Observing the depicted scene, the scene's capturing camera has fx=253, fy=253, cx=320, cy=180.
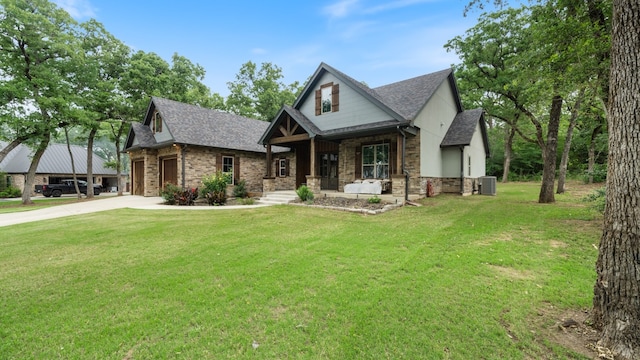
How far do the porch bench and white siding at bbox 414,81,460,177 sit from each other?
78.3 inches

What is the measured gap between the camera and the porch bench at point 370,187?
1147 centimetres

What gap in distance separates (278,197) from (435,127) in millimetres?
9220

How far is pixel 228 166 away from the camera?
17000 mm

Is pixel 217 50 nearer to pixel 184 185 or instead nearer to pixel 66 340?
pixel 184 185

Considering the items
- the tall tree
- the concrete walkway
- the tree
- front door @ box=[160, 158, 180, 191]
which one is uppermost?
the tree

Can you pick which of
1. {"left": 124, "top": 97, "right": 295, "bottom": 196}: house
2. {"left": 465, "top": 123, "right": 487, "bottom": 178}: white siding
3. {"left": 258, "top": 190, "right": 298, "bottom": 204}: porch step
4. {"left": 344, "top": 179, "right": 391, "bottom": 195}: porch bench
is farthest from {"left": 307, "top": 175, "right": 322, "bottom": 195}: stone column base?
{"left": 465, "top": 123, "right": 487, "bottom": 178}: white siding

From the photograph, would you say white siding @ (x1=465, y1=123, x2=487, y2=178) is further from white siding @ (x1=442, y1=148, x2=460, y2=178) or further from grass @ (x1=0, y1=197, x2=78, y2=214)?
grass @ (x1=0, y1=197, x2=78, y2=214)

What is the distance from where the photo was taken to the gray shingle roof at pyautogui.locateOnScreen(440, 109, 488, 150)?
1381 centimetres

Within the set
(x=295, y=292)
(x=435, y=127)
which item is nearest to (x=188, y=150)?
(x=435, y=127)

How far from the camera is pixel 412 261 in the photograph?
4285mm

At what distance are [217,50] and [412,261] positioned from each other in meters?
17.6

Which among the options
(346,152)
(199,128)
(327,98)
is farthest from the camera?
(199,128)

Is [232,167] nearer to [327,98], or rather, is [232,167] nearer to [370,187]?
[327,98]

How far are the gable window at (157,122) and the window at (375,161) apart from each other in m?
13.1
